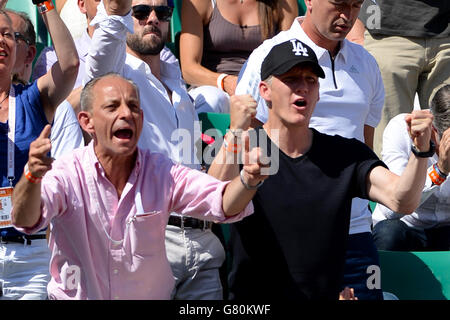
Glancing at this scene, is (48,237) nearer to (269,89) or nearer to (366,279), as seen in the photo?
(269,89)

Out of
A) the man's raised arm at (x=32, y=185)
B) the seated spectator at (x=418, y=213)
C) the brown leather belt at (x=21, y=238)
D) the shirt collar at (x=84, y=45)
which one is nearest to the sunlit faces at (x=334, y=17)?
the seated spectator at (x=418, y=213)

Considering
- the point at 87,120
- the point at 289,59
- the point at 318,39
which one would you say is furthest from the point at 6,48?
the point at 318,39

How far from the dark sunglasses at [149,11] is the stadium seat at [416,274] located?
1.74 metres

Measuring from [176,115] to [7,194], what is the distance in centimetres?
116

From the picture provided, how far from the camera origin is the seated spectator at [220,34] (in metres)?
6.00

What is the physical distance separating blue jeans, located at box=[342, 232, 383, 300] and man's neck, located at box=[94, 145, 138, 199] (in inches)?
49.2

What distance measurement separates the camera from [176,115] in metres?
5.00

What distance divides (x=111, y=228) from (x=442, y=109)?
2.31 metres

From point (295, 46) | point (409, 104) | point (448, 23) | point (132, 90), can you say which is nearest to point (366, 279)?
point (295, 46)

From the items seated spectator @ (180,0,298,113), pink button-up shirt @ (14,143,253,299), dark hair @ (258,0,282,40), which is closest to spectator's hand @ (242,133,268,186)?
pink button-up shirt @ (14,143,253,299)

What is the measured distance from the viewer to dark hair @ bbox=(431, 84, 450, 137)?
528cm

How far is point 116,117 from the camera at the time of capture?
385cm

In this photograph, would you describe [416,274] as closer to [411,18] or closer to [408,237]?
[408,237]
